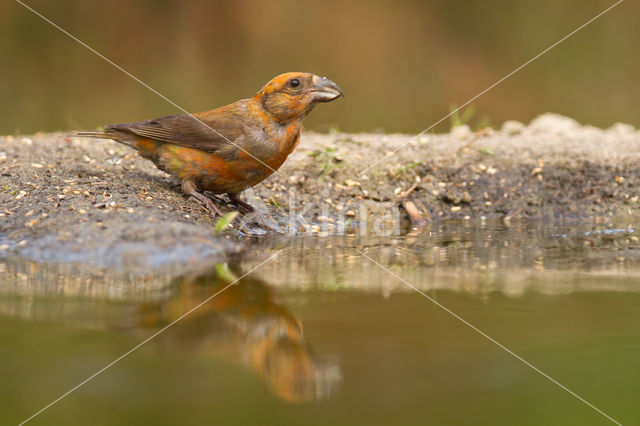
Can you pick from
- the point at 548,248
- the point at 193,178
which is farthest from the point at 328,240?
the point at 548,248

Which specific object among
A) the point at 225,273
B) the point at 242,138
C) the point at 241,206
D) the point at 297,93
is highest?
the point at 297,93

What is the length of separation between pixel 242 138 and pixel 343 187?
1290mm

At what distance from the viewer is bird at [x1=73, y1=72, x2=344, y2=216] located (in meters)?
4.30

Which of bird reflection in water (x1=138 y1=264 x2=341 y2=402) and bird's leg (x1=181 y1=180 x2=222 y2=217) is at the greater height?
bird's leg (x1=181 y1=180 x2=222 y2=217)

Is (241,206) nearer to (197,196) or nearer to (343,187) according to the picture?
(197,196)

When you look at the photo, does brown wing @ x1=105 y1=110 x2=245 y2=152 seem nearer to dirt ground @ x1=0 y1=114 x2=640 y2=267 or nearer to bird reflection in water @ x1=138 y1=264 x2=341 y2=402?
dirt ground @ x1=0 y1=114 x2=640 y2=267

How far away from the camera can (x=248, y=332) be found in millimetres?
2381

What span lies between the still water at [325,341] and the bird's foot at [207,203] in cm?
74

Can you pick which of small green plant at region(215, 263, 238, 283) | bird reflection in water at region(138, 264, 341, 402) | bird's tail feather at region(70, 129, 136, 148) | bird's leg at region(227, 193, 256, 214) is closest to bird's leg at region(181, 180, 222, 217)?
bird's leg at region(227, 193, 256, 214)

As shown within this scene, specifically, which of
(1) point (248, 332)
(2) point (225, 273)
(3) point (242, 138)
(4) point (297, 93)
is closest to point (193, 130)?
(3) point (242, 138)

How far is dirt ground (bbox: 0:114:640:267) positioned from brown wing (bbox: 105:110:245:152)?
0.32 meters

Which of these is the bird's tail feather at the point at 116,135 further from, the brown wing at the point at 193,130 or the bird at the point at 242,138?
the bird at the point at 242,138

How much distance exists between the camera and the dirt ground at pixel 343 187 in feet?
12.6

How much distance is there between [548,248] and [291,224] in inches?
65.3
